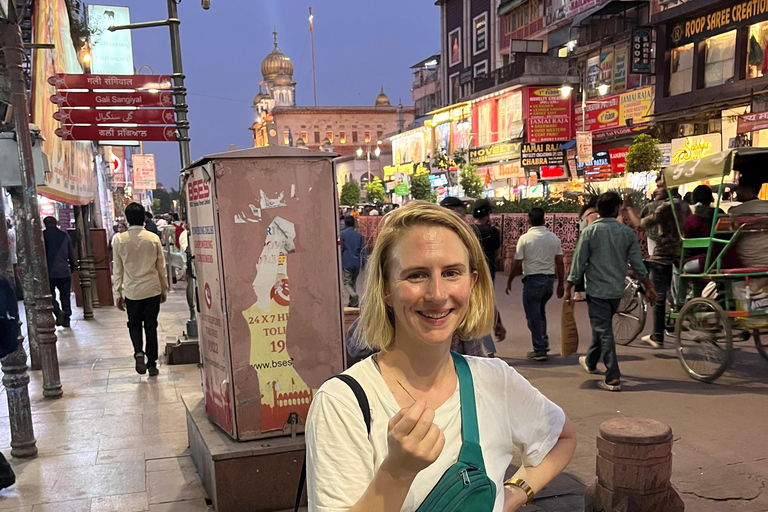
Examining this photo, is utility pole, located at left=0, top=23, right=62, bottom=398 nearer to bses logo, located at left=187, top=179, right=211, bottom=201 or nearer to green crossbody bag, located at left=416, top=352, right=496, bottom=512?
bses logo, located at left=187, top=179, right=211, bottom=201

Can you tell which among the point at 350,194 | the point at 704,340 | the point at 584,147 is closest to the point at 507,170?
the point at 584,147

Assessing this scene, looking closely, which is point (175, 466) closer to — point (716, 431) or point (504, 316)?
point (716, 431)

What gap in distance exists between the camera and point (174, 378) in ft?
27.7

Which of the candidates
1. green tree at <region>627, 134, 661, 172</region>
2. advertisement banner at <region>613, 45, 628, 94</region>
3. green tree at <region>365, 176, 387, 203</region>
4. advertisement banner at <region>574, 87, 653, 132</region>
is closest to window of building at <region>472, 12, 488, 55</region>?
green tree at <region>365, 176, 387, 203</region>

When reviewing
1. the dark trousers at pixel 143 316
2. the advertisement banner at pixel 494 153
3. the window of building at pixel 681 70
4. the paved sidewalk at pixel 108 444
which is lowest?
the paved sidewalk at pixel 108 444

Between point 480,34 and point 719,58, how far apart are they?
30959 millimetres

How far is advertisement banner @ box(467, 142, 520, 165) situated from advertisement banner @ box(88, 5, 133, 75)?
75.5 feet

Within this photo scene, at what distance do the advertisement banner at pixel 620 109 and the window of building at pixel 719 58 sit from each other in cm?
348

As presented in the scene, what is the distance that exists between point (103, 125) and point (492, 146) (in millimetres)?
34269

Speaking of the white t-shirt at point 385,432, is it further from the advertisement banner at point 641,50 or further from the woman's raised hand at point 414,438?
the advertisement banner at point 641,50

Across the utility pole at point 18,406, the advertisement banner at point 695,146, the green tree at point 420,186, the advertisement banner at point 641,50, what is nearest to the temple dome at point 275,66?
the green tree at point 420,186

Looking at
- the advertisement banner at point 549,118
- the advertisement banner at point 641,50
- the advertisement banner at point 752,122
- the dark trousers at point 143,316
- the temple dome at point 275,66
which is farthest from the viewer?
the temple dome at point 275,66

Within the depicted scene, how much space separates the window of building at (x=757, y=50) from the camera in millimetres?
20594

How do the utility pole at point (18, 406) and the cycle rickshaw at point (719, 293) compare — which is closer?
the utility pole at point (18, 406)
